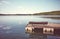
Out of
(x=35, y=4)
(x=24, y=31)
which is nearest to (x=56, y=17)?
(x=35, y=4)

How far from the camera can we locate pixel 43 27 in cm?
200

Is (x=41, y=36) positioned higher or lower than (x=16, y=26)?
lower

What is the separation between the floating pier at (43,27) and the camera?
1987 millimetres

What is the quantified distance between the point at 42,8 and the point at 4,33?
75 cm

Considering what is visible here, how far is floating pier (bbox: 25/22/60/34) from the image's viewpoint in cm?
199

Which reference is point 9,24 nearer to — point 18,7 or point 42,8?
point 18,7

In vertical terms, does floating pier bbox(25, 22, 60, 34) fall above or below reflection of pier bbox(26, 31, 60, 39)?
above

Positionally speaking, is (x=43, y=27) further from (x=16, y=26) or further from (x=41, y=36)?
(x=16, y=26)

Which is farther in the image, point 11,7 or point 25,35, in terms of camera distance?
point 11,7

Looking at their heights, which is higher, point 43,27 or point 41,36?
point 43,27

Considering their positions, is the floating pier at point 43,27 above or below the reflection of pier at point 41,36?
above

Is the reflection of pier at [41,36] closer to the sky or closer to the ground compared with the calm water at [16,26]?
closer to the ground

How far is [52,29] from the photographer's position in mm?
1995

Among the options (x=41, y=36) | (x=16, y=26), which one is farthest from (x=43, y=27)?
(x=16, y=26)
